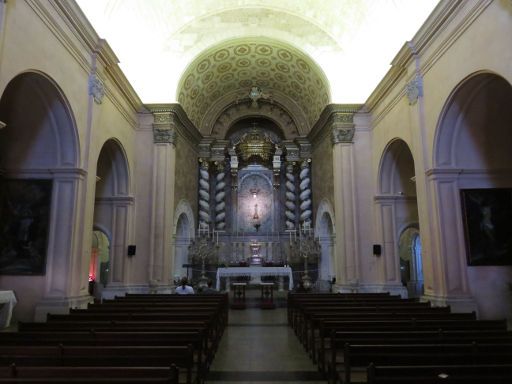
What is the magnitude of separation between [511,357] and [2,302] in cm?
861

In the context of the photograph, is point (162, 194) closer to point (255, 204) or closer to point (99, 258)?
point (99, 258)

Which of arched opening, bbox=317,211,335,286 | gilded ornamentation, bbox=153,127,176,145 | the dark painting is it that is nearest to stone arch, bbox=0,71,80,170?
the dark painting

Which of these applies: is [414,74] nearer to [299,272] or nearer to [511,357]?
[511,357]

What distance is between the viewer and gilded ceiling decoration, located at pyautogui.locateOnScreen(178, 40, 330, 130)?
16.5m

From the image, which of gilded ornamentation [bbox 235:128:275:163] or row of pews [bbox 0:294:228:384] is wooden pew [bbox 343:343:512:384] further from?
gilded ornamentation [bbox 235:128:275:163]

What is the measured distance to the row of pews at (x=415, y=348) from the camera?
127 inches

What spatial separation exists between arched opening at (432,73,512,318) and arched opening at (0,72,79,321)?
846 cm

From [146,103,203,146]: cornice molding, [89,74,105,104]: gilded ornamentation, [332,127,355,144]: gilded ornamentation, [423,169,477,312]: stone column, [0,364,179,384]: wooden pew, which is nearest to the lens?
[0,364,179,384]: wooden pew

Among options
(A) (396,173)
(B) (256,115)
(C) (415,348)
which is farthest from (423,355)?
(B) (256,115)

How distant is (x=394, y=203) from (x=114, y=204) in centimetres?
940

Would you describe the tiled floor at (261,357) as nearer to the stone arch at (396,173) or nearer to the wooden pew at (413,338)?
the wooden pew at (413,338)

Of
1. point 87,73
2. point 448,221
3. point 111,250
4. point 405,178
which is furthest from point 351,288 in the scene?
point 87,73

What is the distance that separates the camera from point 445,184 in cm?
963

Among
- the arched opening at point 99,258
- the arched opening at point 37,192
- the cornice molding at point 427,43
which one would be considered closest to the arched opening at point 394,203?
the cornice molding at point 427,43
